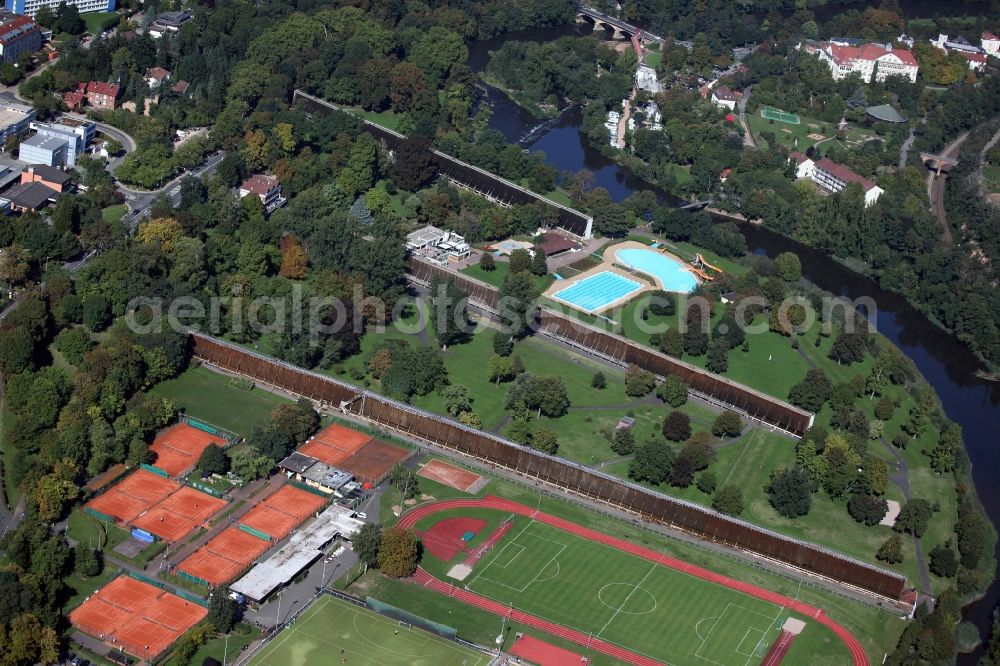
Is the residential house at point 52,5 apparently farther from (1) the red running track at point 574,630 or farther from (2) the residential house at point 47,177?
(1) the red running track at point 574,630

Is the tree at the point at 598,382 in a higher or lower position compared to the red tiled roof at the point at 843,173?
lower

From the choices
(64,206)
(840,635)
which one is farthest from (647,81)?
(840,635)

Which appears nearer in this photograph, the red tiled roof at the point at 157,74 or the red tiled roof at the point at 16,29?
the red tiled roof at the point at 16,29

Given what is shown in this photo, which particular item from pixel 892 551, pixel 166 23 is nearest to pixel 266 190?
pixel 166 23

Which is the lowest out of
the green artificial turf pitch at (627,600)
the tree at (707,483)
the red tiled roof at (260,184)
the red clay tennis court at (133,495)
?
the red clay tennis court at (133,495)

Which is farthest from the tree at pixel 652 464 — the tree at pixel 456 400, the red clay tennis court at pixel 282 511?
the red clay tennis court at pixel 282 511

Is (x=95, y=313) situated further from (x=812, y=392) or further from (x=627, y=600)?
(x=812, y=392)

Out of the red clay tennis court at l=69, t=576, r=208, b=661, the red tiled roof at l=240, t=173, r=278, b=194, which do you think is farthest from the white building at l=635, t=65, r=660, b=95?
the red clay tennis court at l=69, t=576, r=208, b=661

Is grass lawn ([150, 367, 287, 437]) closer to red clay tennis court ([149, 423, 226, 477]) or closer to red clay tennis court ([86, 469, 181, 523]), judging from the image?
red clay tennis court ([149, 423, 226, 477])
